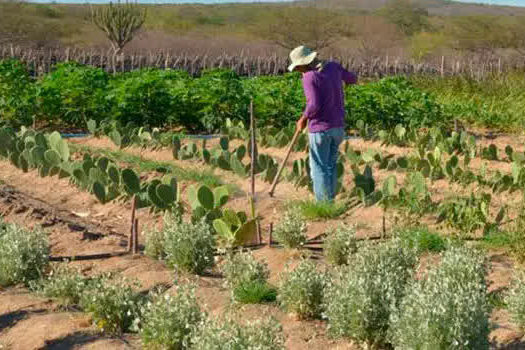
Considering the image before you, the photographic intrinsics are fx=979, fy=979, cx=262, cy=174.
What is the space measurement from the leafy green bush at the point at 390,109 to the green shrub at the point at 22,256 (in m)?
7.33

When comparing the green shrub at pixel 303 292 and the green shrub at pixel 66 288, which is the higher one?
the green shrub at pixel 303 292

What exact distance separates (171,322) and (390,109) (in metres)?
8.73

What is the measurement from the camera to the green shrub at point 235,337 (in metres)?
4.04

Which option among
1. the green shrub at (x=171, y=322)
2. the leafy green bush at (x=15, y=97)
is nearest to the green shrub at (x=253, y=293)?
the green shrub at (x=171, y=322)

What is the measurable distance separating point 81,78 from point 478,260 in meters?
9.42

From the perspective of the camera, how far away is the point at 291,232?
246 inches

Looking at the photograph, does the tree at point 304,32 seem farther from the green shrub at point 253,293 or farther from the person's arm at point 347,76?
the green shrub at point 253,293

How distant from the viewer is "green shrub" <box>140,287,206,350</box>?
454cm

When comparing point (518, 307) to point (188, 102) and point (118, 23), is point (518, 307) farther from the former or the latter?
point (118, 23)

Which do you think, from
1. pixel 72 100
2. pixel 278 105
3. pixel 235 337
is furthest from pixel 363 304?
pixel 72 100

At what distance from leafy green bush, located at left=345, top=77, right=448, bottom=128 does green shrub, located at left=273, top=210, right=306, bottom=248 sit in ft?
21.6

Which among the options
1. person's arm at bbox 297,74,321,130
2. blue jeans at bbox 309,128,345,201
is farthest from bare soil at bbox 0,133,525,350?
person's arm at bbox 297,74,321,130

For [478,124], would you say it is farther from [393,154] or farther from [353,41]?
[353,41]

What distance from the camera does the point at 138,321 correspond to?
4684 mm
